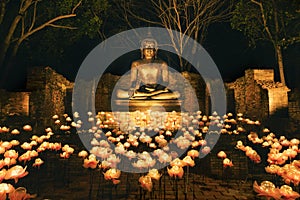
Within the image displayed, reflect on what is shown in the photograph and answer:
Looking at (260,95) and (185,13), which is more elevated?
(185,13)

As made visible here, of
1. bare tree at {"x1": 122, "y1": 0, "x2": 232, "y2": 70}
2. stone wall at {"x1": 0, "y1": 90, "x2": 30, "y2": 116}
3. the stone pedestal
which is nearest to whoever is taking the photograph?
stone wall at {"x1": 0, "y1": 90, "x2": 30, "y2": 116}

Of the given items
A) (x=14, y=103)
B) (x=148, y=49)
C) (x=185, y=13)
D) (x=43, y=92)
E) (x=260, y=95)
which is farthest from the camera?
(x=185, y=13)

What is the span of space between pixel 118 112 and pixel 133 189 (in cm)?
724

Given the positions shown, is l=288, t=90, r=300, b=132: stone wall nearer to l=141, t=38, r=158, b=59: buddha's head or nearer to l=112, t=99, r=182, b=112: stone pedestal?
l=112, t=99, r=182, b=112: stone pedestal

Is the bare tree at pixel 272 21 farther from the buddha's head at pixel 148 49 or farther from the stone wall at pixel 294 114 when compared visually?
the buddha's head at pixel 148 49

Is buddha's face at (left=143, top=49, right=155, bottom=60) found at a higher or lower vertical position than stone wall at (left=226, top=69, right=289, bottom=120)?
higher

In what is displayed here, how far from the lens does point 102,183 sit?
5.94 meters

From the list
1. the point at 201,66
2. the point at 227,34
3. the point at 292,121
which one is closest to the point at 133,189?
the point at 292,121

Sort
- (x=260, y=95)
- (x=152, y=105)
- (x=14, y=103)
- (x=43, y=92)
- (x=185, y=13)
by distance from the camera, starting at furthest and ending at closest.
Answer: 1. (x=185, y=13)
2. (x=260, y=95)
3. (x=152, y=105)
4. (x=43, y=92)
5. (x=14, y=103)

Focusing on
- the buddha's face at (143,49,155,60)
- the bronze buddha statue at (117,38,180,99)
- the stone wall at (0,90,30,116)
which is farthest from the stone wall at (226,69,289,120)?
the stone wall at (0,90,30,116)

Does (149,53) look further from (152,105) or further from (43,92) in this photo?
(43,92)

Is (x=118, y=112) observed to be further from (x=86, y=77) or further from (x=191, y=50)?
(x=191, y=50)

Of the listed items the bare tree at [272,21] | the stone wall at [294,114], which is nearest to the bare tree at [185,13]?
the bare tree at [272,21]

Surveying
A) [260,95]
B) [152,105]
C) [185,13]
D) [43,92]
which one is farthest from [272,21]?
[43,92]
